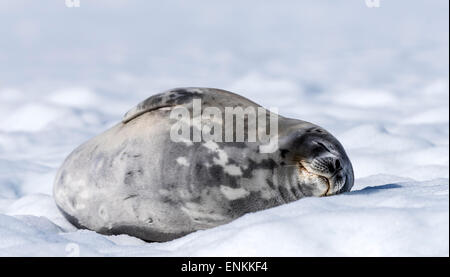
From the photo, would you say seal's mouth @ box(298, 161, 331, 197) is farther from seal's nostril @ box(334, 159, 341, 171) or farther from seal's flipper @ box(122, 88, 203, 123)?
seal's flipper @ box(122, 88, 203, 123)

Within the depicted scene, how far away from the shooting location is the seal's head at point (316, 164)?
240 centimetres

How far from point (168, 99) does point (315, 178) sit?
2.55 ft

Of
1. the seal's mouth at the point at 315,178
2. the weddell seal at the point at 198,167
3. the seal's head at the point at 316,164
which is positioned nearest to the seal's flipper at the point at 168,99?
the weddell seal at the point at 198,167

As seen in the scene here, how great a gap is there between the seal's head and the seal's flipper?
0.51 meters

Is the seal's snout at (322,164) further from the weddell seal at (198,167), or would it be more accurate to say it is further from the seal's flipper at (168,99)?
the seal's flipper at (168,99)

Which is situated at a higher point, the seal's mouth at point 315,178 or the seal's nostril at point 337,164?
the seal's nostril at point 337,164

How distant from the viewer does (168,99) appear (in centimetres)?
275

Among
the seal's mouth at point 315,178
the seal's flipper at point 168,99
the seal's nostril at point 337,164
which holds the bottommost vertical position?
the seal's mouth at point 315,178

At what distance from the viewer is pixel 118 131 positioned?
285 cm

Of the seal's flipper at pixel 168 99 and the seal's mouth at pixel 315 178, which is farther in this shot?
the seal's flipper at pixel 168 99

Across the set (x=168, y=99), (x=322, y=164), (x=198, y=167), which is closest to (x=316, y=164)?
(x=322, y=164)
